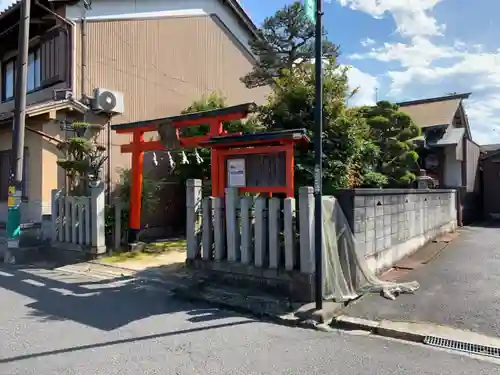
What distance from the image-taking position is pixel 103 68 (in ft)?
41.6

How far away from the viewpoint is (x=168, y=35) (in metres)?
14.8

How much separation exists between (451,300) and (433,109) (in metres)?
19.4

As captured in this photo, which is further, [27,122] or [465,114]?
[465,114]

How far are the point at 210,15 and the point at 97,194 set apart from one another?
9.64 meters

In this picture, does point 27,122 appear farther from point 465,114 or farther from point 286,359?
point 465,114

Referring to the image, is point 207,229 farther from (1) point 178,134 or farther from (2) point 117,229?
(2) point 117,229

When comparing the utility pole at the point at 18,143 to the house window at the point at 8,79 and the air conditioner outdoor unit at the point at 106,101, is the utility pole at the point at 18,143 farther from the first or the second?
the house window at the point at 8,79

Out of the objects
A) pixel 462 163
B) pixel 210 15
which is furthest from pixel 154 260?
pixel 462 163

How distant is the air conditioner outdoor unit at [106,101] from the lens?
12.0 metres

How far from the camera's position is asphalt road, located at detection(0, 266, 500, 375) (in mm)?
4078

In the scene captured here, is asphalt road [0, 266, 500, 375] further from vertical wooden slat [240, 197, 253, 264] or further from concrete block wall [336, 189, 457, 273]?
concrete block wall [336, 189, 457, 273]

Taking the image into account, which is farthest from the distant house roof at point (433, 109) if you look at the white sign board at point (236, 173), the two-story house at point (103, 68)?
the white sign board at point (236, 173)

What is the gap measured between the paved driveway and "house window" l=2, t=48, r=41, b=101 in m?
12.0

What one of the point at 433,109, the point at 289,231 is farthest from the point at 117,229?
the point at 433,109
